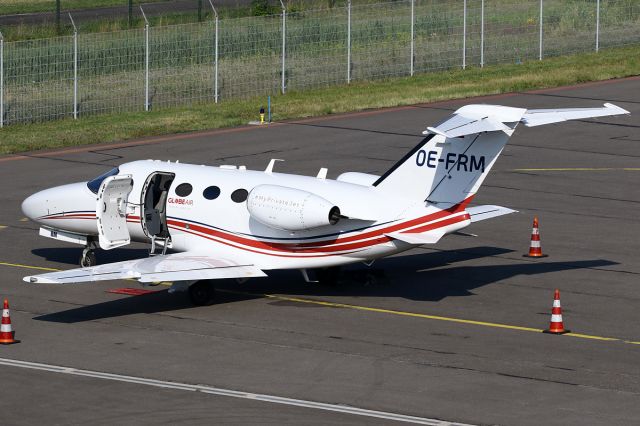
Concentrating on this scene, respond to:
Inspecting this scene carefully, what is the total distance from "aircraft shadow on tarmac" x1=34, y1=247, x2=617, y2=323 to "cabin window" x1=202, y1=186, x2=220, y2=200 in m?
2.13

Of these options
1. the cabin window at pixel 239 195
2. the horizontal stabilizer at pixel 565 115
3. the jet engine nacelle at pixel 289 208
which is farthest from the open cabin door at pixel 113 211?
the horizontal stabilizer at pixel 565 115

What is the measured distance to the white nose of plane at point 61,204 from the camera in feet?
104

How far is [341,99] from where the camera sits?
56.8m

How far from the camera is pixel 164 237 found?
30.5 metres

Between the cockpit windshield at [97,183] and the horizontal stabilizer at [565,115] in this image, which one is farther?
the cockpit windshield at [97,183]

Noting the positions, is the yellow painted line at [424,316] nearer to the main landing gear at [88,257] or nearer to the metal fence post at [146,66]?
the main landing gear at [88,257]

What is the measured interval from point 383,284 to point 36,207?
8559 millimetres

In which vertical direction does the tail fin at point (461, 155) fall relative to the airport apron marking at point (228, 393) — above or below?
above

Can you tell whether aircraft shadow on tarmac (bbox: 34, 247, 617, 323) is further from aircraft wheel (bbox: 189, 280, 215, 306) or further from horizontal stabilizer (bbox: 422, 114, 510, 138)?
horizontal stabilizer (bbox: 422, 114, 510, 138)

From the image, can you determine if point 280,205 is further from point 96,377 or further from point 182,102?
point 182,102

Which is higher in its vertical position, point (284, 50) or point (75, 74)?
point (284, 50)

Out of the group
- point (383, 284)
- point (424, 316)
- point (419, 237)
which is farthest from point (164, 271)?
point (383, 284)

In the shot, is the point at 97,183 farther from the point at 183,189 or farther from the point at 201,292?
the point at 201,292

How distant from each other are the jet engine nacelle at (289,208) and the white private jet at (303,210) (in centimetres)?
2
